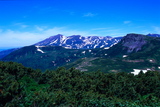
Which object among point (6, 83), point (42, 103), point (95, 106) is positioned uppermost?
point (6, 83)

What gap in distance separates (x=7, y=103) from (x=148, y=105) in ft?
76.3

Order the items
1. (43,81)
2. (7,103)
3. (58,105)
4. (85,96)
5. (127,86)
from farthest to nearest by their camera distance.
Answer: (43,81)
(127,86)
(85,96)
(58,105)
(7,103)

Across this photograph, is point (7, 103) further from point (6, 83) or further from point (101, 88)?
point (101, 88)

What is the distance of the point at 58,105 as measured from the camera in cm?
2439

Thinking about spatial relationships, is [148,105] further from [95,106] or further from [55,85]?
[55,85]

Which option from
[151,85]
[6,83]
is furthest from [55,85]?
[151,85]

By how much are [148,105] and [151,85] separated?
74.4 feet

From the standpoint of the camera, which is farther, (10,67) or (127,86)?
(10,67)

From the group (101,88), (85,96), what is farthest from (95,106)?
(101,88)

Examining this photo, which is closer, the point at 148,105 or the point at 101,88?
the point at 148,105

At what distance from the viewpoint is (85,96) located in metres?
28.3

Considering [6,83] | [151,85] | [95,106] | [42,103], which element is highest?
[6,83]

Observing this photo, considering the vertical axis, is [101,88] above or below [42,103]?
below

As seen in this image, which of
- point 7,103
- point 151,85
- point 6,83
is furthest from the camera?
point 151,85
